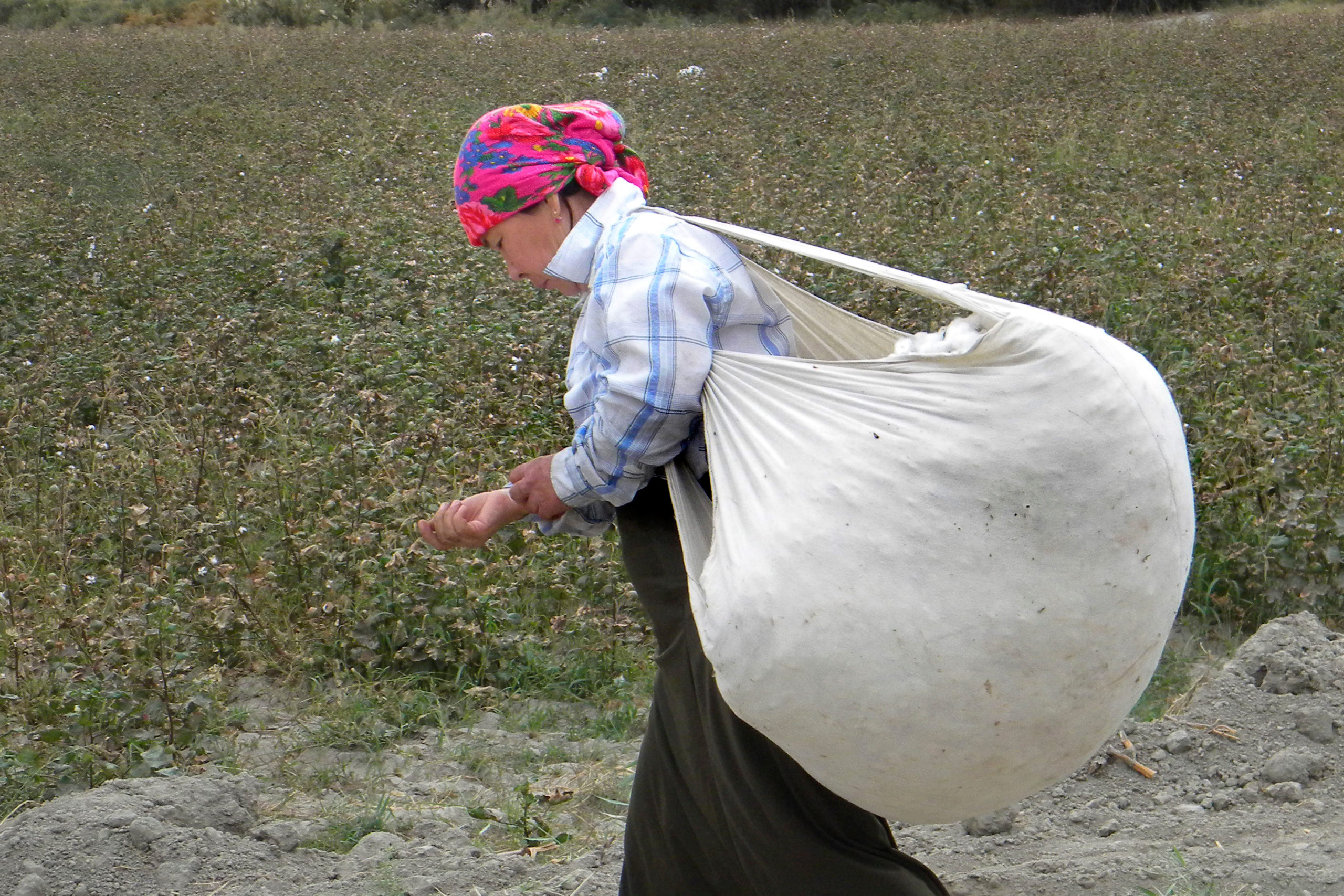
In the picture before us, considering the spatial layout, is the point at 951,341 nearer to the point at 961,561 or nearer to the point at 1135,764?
the point at 961,561

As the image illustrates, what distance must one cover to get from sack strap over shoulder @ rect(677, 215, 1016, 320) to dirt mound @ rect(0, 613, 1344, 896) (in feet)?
4.14

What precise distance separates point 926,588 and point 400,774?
1957 millimetres

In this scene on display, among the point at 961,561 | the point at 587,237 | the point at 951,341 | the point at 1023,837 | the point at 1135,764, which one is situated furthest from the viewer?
the point at 1135,764

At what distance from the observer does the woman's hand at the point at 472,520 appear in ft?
6.70

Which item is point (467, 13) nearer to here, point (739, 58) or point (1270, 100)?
point (739, 58)

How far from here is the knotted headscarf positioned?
195 cm

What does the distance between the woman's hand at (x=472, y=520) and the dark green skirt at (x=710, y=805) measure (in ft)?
0.56

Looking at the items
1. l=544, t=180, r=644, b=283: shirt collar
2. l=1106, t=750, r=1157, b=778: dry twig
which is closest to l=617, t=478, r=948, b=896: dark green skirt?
l=544, t=180, r=644, b=283: shirt collar

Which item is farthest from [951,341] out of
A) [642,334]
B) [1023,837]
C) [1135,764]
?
[1135,764]

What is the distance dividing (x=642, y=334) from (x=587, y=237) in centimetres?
24

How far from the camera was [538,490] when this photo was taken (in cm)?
198

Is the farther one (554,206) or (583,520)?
(583,520)

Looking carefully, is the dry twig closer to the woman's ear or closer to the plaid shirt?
the plaid shirt

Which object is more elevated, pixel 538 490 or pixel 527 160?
pixel 527 160
